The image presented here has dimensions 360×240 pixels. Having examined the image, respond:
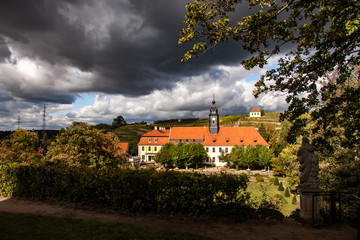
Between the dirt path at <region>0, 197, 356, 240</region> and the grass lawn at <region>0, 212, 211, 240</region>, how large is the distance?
2.84ft

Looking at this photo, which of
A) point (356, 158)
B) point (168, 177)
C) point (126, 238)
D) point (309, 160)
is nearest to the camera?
point (126, 238)

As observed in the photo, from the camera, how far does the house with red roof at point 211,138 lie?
1985 inches

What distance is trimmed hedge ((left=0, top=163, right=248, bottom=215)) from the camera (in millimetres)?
9219

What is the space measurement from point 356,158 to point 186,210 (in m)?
12.6

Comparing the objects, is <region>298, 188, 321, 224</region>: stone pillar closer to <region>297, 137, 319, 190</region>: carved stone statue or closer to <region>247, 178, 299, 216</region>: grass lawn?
<region>297, 137, 319, 190</region>: carved stone statue

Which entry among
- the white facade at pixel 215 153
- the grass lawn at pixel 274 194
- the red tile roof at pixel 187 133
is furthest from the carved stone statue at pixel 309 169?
the red tile roof at pixel 187 133

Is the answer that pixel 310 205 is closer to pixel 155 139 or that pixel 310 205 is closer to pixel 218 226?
pixel 218 226

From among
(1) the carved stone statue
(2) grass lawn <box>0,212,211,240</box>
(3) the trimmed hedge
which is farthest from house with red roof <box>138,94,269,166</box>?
(2) grass lawn <box>0,212,211,240</box>

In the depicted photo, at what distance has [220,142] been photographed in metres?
51.2

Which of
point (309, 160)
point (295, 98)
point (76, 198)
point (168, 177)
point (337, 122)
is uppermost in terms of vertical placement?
point (295, 98)

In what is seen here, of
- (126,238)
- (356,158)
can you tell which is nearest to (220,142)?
(356,158)

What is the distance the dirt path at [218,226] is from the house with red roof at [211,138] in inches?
1661

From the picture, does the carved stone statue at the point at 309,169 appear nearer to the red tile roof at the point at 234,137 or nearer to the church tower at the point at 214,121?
the red tile roof at the point at 234,137

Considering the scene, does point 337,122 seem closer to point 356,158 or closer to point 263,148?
point 356,158
